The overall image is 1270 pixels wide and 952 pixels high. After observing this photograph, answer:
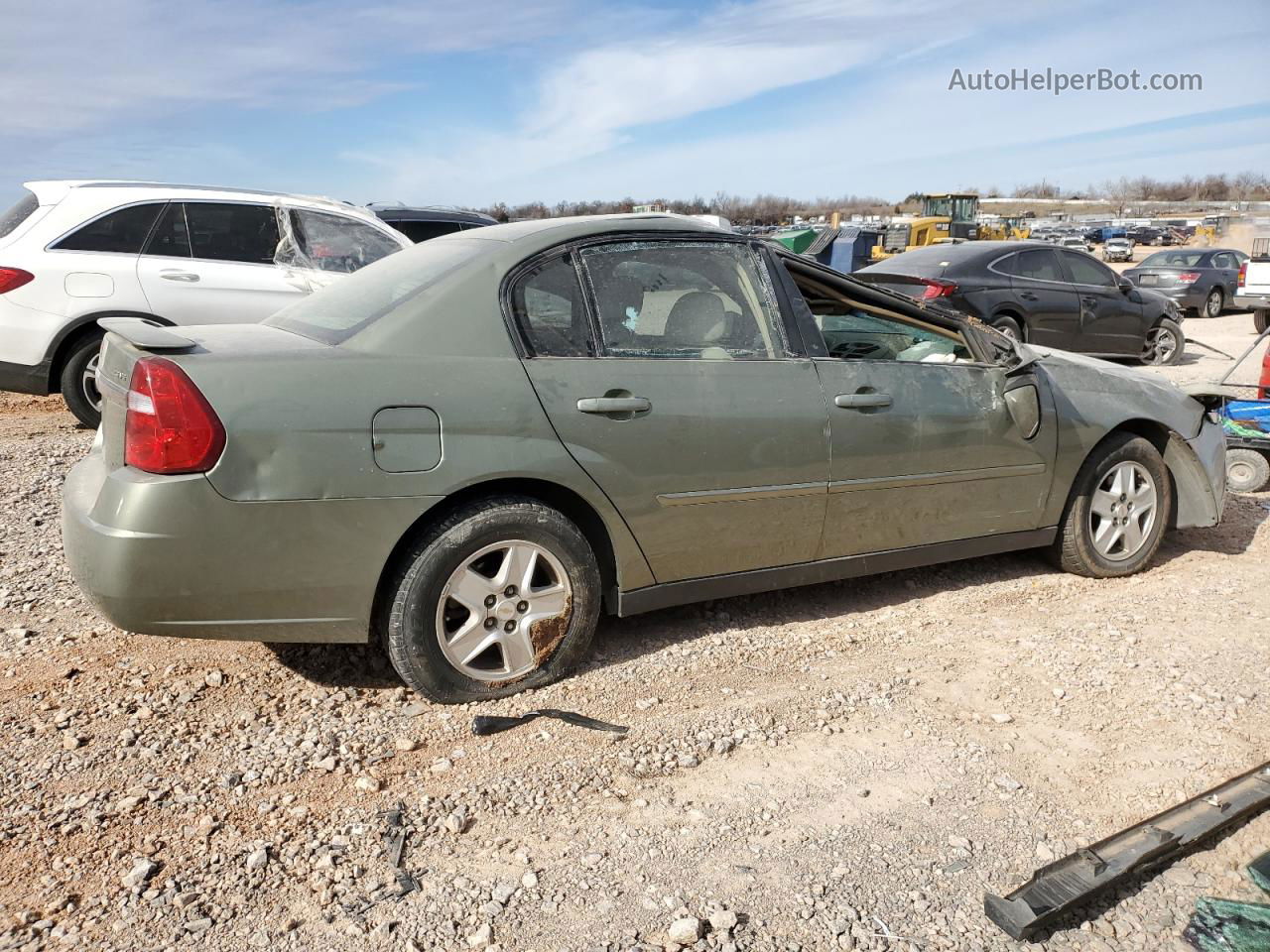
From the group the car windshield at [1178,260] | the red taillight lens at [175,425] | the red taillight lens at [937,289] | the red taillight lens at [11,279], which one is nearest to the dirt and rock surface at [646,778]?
the red taillight lens at [175,425]

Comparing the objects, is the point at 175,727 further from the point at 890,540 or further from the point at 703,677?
the point at 890,540

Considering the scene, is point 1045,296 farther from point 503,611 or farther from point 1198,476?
point 503,611

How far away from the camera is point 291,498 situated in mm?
3043

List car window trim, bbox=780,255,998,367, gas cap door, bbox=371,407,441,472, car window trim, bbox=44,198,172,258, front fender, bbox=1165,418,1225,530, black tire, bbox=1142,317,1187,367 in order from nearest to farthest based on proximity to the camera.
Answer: gas cap door, bbox=371,407,441,472
car window trim, bbox=780,255,998,367
front fender, bbox=1165,418,1225,530
car window trim, bbox=44,198,172,258
black tire, bbox=1142,317,1187,367

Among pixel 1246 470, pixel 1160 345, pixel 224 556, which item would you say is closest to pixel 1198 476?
pixel 1246 470

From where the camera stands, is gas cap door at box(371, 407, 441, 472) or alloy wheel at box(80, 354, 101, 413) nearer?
gas cap door at box(371, 407, 441, 472)

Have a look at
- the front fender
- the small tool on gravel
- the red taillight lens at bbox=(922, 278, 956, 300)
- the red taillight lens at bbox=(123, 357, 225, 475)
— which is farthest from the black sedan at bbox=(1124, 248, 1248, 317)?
the red taillight lens at bbox=(123, 357, 225, 475)

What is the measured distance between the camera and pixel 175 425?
2.94 metres

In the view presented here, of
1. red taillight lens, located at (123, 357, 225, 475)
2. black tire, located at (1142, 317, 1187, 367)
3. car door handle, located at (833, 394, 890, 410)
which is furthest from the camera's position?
black tire, located at (1142, 317, 1187, 367)

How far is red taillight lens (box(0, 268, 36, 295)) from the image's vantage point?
6777 mm

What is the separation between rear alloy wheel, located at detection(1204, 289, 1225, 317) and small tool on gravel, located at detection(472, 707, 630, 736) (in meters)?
21.4

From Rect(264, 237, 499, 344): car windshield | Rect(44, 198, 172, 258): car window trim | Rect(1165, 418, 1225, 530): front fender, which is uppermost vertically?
Rect(44, 198, 172, 258): car window trim

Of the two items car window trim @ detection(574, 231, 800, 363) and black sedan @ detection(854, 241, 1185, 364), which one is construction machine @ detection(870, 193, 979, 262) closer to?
black sedan @ detection(854, 241, 1185, 364)

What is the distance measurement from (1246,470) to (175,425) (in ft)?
20.8
